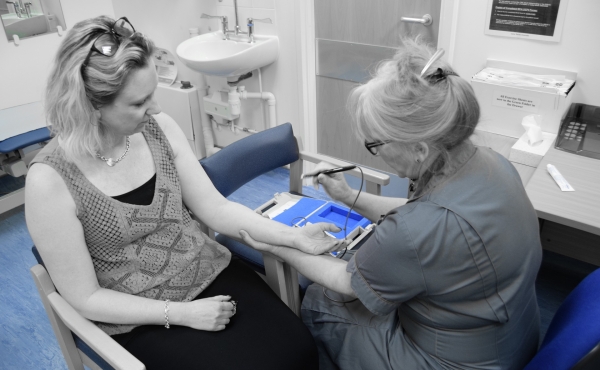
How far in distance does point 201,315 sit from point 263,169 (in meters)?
0.78

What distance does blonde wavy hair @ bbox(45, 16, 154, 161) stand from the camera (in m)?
1.13

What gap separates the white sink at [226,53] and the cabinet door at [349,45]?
336mm

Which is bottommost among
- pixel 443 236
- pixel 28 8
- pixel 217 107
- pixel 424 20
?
pixel 217 107

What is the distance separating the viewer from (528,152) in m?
1.87

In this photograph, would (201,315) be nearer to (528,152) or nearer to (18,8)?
(528,152)

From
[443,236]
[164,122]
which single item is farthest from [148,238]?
[443,236]

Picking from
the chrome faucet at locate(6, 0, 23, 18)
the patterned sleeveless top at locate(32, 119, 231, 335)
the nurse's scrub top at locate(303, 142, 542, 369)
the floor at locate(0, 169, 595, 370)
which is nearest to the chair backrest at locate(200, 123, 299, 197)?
the patterned sleeveless top at locate(32, 119, 231, 335)

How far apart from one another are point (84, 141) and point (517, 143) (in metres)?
1.63

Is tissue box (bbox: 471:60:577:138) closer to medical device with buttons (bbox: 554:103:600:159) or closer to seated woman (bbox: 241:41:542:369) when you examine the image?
medical device with buttons (bbox: 554:103:600:159)

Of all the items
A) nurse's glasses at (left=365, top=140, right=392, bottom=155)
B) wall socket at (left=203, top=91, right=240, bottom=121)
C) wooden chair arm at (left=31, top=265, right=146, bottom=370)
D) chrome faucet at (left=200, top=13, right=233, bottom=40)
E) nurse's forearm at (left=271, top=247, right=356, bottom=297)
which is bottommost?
wall socket at (left=203, top=91, right=240, bottom=121)

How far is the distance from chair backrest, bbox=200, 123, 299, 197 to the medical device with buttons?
3.63 feet

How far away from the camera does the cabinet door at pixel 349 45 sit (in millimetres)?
2553

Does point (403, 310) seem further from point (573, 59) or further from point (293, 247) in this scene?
point (573, 59)

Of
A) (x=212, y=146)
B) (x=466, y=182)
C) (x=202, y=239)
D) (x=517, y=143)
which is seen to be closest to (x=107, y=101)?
(x=202, y=239)
